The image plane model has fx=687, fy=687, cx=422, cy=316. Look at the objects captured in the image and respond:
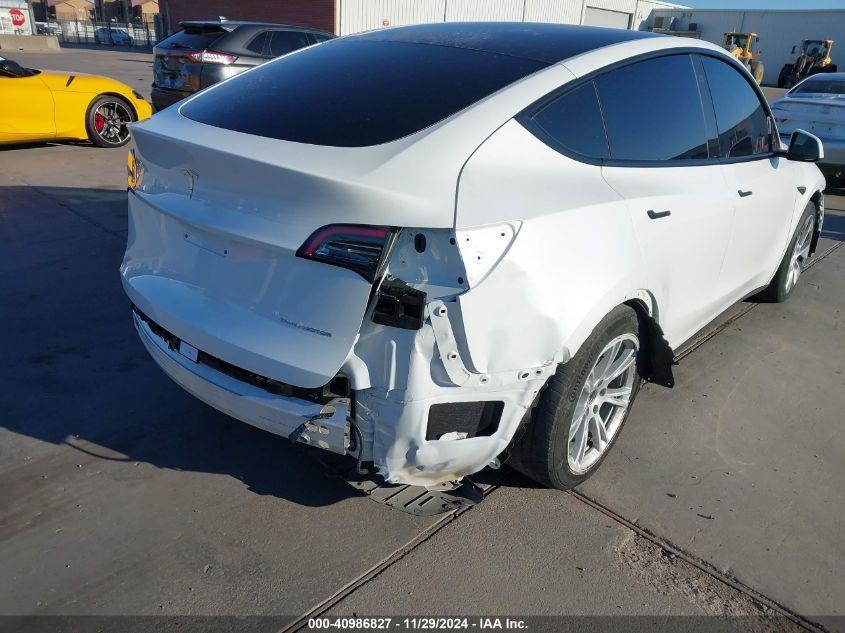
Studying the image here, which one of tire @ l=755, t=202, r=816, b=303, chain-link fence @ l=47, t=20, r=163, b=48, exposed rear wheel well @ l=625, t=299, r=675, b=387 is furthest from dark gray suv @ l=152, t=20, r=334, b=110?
chain-link fence @ l=47, t=20, r=163, b=48

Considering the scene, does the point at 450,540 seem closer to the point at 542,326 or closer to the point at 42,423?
the point at 542,326

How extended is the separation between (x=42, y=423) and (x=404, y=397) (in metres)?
2.06

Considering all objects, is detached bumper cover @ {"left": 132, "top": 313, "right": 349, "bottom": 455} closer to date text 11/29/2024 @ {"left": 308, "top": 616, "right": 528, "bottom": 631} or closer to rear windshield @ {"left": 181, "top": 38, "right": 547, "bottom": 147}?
date text 11/29/2024 @ {"left": 308, "top": 616, "right": 528, "bottom": 631}

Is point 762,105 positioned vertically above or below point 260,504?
above

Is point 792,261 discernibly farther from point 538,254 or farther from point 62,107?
point 62,107

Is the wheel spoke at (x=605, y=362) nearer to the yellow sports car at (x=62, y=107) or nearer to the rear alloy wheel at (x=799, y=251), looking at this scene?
the rear alloy wheel at (x=799, y=251)

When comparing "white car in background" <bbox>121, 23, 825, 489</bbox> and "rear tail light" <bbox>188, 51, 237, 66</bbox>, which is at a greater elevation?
"rear tail light" <bbox>188, 51, 237, 66</bbox>

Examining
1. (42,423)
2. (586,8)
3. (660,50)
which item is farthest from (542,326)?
(586,8)

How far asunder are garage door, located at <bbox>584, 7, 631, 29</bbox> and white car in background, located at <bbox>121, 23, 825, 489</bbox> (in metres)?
39.9

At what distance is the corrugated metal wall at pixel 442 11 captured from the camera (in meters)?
28.6

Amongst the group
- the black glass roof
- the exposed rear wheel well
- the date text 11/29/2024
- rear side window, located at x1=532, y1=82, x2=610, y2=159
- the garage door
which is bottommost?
the date text 11/29/2024

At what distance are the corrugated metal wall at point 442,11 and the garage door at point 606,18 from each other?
0.71 m

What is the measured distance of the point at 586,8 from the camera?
127ft

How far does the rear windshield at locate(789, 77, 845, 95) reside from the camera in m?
10.2
